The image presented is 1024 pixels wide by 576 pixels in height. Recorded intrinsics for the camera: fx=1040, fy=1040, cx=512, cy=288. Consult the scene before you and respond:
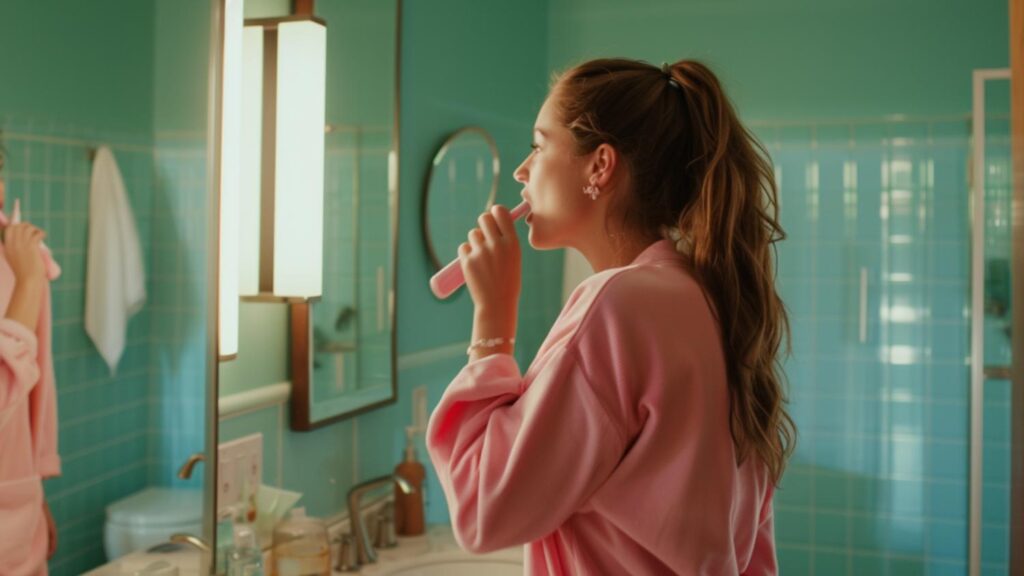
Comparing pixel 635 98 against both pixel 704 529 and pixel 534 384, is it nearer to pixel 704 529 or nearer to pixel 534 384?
pixel 534 384

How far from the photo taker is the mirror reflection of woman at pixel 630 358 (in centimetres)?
96

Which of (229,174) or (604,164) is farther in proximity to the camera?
(229,174)

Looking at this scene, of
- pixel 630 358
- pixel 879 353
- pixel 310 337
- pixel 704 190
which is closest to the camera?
pixel 630 358

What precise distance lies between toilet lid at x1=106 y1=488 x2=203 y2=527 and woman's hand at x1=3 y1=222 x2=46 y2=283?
328mm

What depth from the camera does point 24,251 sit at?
3.45 feet

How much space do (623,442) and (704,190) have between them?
0.28 metres

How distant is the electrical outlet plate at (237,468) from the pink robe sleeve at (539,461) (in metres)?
0.63

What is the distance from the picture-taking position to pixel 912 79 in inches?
111

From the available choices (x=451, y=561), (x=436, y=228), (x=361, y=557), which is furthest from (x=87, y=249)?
(x=436, y=228)

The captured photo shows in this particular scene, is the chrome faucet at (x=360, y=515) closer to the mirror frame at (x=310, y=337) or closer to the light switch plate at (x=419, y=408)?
the mirror frame at (x=310, y=337)

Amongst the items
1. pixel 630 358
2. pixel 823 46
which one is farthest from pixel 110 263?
pixel 823 46

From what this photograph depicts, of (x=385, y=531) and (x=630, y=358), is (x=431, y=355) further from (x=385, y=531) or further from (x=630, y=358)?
(x=630, y=358)

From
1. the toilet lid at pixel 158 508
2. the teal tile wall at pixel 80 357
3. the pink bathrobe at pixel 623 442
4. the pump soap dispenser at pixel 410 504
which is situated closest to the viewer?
the pink bathrobe at pixel 623 442

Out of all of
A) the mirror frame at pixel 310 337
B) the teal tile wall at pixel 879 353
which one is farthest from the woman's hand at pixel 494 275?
the teal tile wall at pixel 879 353
